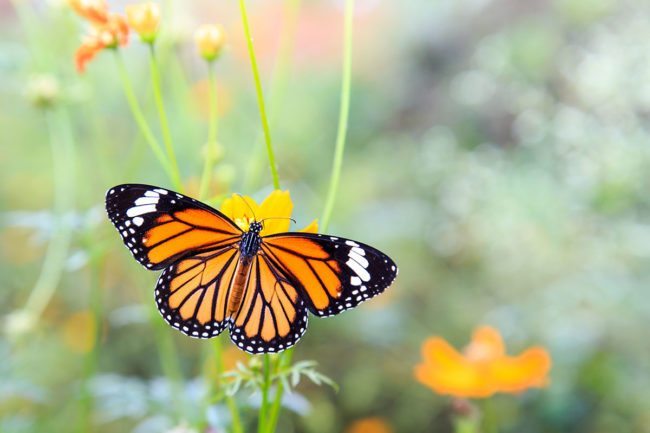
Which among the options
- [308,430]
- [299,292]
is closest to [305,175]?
[308,430]

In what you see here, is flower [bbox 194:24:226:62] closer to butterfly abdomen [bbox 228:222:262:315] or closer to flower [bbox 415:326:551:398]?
butterfly abdomen [bbox 228:222:262:315]

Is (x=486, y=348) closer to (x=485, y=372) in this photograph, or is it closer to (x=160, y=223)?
(x=485, y=372)

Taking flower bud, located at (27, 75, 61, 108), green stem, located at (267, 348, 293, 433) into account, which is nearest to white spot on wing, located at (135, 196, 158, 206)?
green stem, located at (267, 348, 293, 433)

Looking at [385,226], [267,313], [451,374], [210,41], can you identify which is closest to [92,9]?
[210,41]

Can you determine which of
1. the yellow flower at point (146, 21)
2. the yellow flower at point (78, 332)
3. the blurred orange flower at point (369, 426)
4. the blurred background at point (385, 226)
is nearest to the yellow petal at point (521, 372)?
the blurred background at point (385, 226)

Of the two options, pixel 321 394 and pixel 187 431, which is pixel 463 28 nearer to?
pixel 321 394

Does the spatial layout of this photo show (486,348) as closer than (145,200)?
No
